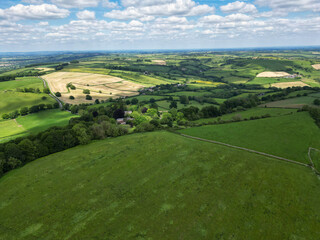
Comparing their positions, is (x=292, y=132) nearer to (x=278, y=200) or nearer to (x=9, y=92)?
(x=278, y=200)

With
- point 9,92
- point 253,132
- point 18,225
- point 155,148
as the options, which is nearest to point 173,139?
point 155,148

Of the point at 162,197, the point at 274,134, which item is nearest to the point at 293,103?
the point at 274,134

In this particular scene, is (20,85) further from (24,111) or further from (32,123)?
(32,123)

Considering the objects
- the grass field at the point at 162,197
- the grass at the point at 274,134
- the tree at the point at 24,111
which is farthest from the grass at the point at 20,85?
the grass at the point at 274,134

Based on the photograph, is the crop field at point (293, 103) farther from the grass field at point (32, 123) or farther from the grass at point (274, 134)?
the grass field at point (32, 123)

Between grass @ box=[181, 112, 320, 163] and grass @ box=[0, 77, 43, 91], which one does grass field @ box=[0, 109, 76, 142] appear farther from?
grass @ box=[181, 112, 320, 163]

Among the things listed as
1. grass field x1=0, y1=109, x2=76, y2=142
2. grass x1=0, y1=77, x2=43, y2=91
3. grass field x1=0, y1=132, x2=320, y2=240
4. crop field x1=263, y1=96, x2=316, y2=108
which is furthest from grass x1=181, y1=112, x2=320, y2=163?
grass x1=0, y1=77, x2=43, y2=91

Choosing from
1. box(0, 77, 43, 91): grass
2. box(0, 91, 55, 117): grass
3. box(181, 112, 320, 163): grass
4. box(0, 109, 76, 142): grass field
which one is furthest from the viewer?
box(0, 77, 43, 91): grass
